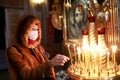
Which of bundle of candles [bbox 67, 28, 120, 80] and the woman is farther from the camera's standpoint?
bundle of candles [bbox 67, 28, 120, 80]

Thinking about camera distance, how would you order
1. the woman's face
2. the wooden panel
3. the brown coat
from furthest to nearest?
the wooden panel
the woman's face
the brown coat

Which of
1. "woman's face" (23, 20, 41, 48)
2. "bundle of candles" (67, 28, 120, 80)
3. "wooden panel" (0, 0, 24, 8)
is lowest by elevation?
"bundle of candles" (67, 28, 120, 80)

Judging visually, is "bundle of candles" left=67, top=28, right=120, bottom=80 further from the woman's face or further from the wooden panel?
the wooden panel

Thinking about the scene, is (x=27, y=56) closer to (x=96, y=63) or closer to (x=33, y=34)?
(x=33, y=34)

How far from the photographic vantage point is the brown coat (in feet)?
5.98

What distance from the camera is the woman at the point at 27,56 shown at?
1839 millimetres

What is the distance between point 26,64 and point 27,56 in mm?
84

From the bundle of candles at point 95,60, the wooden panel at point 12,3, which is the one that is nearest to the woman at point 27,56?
the bundle of candles at point 95,60

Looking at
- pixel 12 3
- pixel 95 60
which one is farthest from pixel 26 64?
pixel 12 3

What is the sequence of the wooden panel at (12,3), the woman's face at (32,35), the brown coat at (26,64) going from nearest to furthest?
the brown coat at (26,64) < the woman's face at (32,35) < the wooden panel at (12,3)

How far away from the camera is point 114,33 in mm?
2834

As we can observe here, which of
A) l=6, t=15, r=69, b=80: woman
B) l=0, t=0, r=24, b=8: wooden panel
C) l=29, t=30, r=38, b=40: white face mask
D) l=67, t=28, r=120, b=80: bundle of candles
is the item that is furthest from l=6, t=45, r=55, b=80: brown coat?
l=0, t=0, r=24, b=8: wooden panel

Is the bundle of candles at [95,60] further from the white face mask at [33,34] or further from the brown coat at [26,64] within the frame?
the white face mask at [33,34]

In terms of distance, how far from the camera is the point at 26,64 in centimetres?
191
